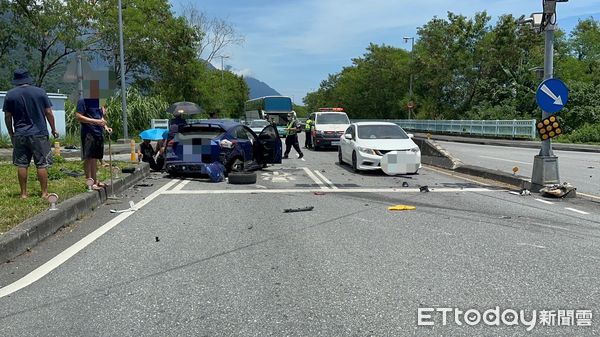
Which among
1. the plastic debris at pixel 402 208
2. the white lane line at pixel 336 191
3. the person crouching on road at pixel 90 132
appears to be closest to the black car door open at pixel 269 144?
the white lane line at pixel 336 191

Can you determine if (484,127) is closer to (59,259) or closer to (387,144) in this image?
(387,144)

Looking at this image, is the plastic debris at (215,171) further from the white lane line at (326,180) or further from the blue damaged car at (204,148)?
the white lane line at (326,180)

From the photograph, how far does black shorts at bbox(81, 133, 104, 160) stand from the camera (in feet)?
29.3

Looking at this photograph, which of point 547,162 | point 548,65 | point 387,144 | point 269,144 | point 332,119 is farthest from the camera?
point 332,119

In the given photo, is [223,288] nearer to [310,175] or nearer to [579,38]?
[310,175]

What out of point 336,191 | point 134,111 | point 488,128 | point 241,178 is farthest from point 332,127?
point 488,128

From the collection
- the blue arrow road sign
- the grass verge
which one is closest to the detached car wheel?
the grass verge

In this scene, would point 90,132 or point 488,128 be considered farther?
point 488,128

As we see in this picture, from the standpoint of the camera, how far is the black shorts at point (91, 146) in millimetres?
8945

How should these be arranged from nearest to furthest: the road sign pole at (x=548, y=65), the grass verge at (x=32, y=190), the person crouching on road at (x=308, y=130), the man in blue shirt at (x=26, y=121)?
1. the grass verge at (x=32, y=190)
2. the man in blue shirt at (x=26, y=121)
3. the road sign pole at (x=548, y=65)
4. the person crouching on road at (x=308, y=130)

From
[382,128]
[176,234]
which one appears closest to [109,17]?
[382,128]

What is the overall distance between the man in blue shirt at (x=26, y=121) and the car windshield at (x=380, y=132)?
8.88 metres

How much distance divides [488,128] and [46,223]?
3356 centimetres

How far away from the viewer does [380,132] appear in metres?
14.7
